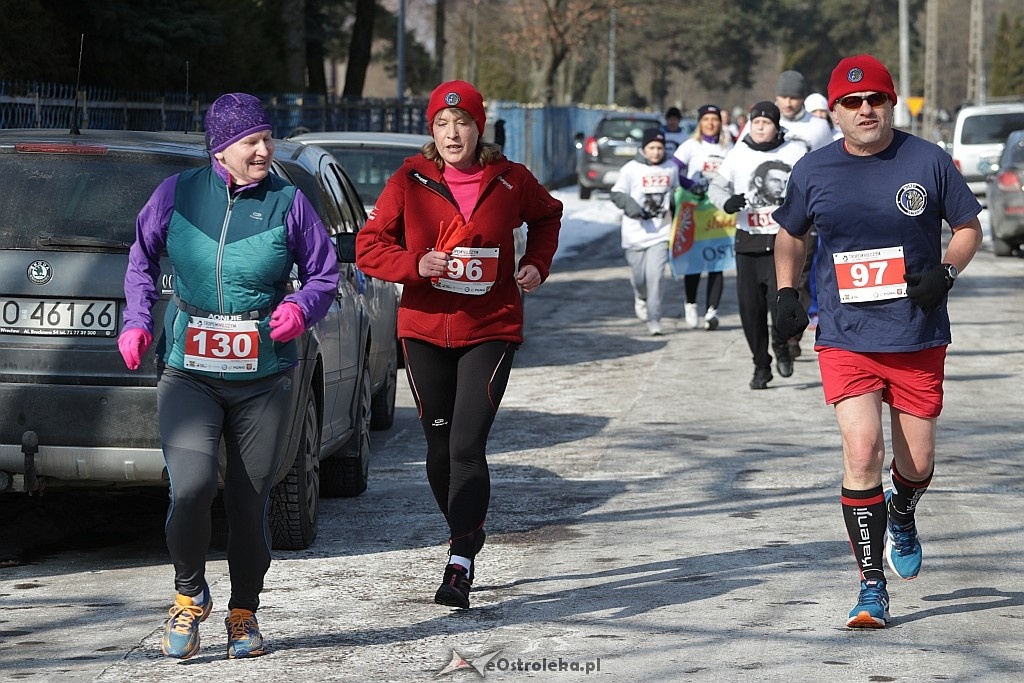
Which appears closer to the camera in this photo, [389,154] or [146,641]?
[146,641]

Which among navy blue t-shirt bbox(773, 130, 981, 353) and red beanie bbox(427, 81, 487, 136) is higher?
red beanie bbox(427, 81, 487, 136)

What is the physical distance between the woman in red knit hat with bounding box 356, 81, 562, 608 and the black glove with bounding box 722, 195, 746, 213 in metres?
5.52

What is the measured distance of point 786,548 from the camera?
726cm

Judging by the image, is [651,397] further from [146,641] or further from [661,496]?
[146,641]

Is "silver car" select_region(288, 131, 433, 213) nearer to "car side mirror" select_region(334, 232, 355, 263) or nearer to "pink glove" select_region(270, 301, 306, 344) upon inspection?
"car side mirror" select_region(334, 232, 355, 263)

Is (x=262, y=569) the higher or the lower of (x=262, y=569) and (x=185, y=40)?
the lower

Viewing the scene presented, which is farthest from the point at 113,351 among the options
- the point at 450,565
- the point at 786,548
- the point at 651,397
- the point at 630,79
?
the point at 630,79

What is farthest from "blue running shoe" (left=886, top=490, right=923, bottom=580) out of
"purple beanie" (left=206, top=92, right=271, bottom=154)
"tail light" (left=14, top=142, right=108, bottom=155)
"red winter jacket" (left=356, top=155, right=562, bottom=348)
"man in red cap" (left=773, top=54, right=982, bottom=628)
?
"tail light" (left=14, top=142, right=108, bottom=155)

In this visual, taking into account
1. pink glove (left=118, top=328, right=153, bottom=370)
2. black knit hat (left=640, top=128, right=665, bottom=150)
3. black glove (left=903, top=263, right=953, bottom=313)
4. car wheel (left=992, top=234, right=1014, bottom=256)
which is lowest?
car wheel (left=992, top=234, right=1014, bottom=256)

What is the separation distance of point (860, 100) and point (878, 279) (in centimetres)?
61

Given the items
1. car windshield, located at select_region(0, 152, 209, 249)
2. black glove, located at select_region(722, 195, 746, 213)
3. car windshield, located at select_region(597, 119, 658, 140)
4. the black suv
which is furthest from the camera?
car windshield, located at select_region(597, 119, 658, 140)

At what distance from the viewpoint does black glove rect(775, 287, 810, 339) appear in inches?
248

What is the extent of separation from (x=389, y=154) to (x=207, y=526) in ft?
24.9

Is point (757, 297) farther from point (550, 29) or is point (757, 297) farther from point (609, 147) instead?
point (550, 29)
